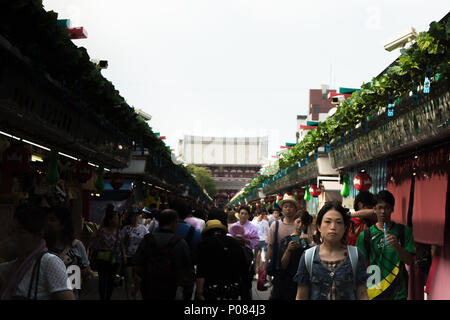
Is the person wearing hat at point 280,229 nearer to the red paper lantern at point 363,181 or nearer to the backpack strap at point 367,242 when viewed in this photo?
the backpack strap at point 367,242

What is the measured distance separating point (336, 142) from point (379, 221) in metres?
7.03

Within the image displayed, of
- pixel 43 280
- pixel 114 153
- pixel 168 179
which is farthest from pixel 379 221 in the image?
pixel 168 179

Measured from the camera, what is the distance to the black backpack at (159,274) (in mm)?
5832

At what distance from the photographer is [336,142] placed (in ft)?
42.1

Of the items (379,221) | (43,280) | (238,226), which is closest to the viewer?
(43,280)

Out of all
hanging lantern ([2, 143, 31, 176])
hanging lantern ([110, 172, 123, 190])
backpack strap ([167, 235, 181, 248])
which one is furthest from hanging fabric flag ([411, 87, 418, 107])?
hanging lantern ([110, 172, 123, 190])

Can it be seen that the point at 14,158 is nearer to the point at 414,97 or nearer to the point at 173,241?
the point at 173,241

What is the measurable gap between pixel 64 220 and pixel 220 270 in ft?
5.65

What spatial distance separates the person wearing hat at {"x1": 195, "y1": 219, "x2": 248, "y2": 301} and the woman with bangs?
1.88 meters

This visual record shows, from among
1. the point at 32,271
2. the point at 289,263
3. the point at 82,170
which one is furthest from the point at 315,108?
the point at 32,271

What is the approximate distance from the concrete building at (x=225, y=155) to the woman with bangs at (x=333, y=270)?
126m

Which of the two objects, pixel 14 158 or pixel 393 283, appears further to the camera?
pixel 14 158

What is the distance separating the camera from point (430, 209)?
7750 millimetres

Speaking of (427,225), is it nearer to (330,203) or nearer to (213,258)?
(213,258)
